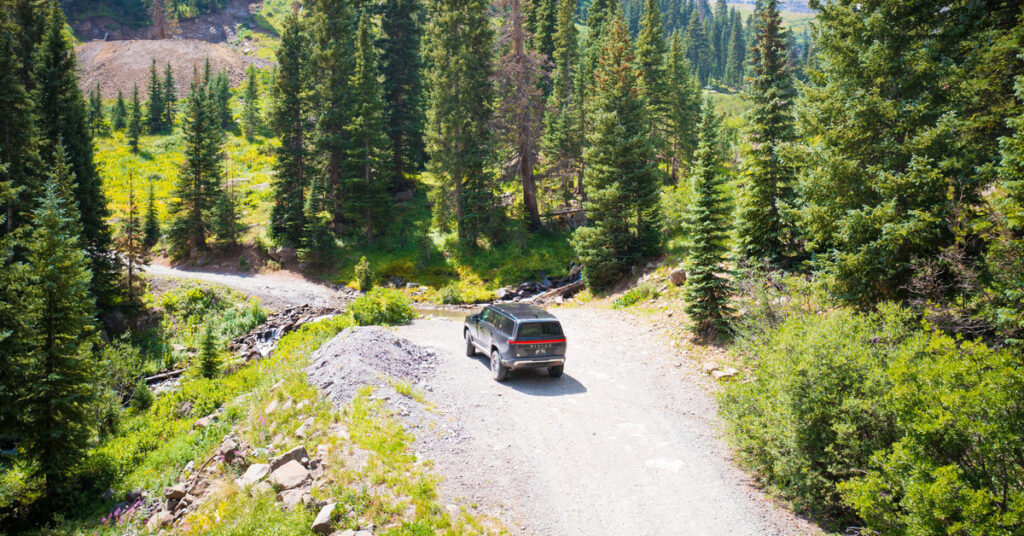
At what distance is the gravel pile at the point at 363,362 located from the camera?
13.7 meters

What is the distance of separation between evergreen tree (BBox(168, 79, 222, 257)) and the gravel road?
1385 inches

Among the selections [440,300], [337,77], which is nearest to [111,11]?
[337,77]

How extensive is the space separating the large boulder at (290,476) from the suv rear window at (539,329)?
636 cm

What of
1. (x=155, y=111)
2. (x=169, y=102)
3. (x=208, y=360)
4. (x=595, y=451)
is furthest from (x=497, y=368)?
(x=169, y=102)

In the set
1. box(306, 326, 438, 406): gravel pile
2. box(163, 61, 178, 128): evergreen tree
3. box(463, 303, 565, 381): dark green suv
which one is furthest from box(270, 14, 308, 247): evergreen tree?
box(163, 61, 178, 128): evergreen tree

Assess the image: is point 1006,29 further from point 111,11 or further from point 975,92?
point 111,11

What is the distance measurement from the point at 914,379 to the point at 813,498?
8.93ft

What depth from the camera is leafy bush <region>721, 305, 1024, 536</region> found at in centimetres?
601

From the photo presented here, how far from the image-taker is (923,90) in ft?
41.8

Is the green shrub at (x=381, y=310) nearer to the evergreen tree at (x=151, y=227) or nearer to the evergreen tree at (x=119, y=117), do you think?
the evergreen tree at (x=151, y=227)

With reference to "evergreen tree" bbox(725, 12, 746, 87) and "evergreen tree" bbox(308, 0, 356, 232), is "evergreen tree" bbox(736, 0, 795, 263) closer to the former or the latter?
"evergreen tree" bbox(308, 0, 356, 232)

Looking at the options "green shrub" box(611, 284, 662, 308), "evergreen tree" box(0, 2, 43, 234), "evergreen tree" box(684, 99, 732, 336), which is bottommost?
"green shrub" box(611, 284, 662, 308)

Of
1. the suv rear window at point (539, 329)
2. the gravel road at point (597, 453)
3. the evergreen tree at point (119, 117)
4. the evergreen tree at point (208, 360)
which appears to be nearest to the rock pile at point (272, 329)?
the evergreen tree at point (208, 360)

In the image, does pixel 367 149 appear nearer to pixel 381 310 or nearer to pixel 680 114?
pixel 381 310
